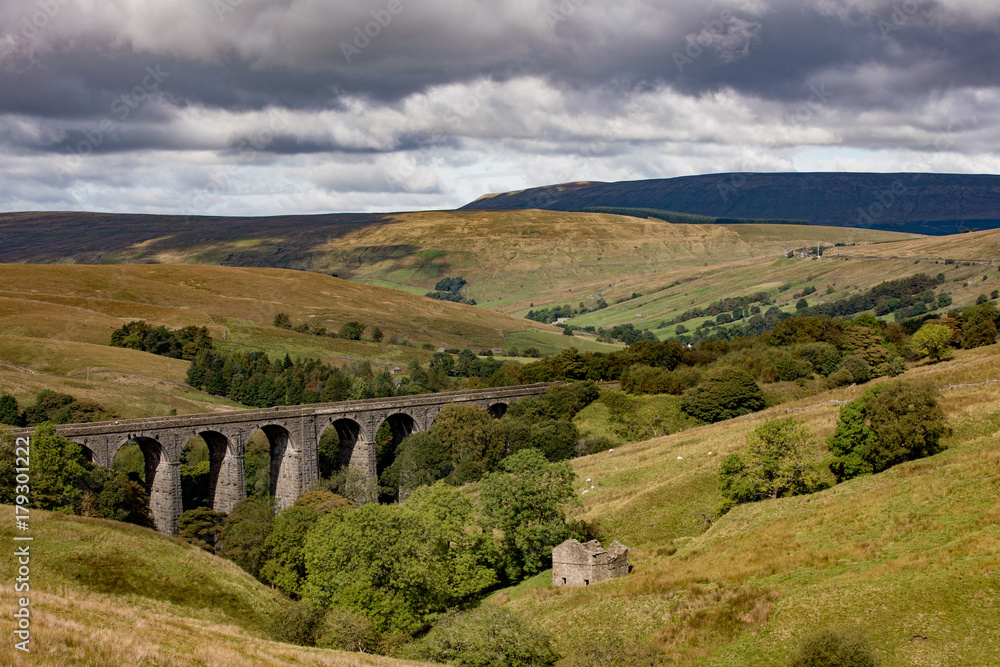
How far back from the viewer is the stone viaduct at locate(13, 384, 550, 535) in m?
69.5

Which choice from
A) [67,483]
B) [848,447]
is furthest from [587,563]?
[67,483]

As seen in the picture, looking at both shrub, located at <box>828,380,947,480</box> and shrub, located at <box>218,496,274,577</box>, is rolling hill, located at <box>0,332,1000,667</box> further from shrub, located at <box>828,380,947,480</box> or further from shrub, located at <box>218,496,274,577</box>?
shrub, located at <box>218,496,274,577</box>

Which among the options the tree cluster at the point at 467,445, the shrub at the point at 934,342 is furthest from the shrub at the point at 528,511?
the shrub at the point at 934,342

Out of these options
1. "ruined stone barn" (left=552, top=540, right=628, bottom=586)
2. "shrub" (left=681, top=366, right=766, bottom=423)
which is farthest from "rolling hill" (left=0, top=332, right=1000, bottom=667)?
"shrub" (left=681, top=366, right=766, bottom=423)

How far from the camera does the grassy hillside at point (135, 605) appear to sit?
1819cm

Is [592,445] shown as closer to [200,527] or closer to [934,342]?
[934,342]

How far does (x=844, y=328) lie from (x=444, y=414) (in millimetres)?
56915

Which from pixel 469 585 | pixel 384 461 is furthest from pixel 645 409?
pixel 469 585

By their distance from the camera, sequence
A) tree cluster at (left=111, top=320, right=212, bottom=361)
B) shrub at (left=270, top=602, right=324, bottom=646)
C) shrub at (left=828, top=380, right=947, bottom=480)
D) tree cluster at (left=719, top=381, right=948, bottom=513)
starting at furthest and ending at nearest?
1. tree cluster at (left=111, top=320, right=212, bottom=361)
2. tree cluster at (left=719, top=381, right=948, bottom=513)
3. shrub at (left=828, top=380, right=947, bottom=480)
4. shrub at (left=270, top=602, right=324, bottom=646)

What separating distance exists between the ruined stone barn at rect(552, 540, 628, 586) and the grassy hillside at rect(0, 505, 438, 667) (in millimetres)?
13107

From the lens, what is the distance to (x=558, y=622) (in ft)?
110

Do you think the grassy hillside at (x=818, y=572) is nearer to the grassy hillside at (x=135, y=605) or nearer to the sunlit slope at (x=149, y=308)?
the grassy hillside at (x=135, y=605)

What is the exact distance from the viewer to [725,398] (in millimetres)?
86750

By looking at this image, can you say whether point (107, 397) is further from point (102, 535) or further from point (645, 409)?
point (645, 409)
